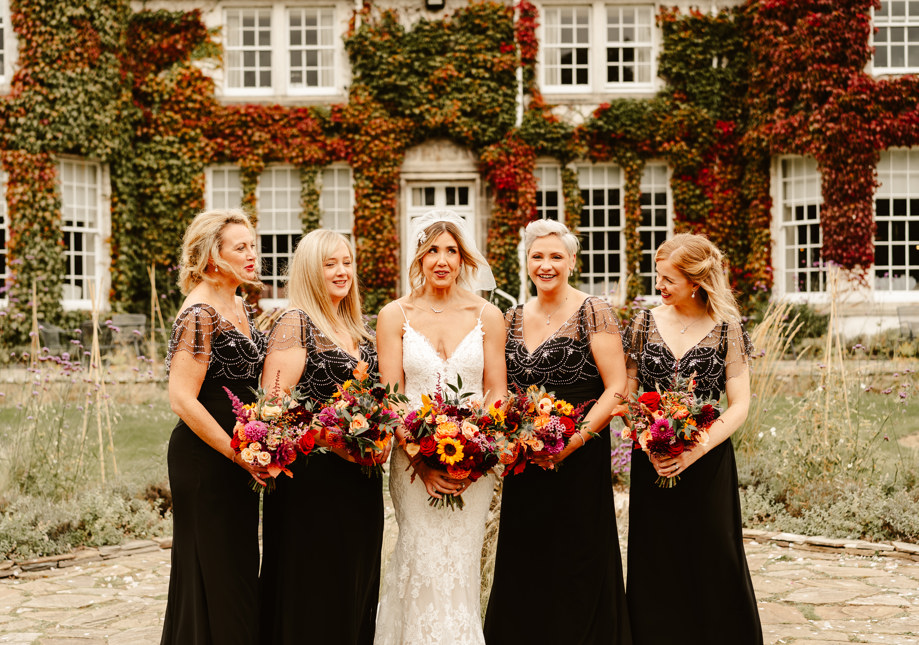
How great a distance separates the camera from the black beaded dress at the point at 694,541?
4023mm

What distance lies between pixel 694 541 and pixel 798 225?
1340cm

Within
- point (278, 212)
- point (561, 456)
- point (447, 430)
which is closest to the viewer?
point (447, 430)

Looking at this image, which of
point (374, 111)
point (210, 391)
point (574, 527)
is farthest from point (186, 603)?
point (374, 111)

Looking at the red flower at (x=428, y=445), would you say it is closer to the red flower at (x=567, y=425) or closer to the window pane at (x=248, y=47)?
the red flower at (x=567, y=425)

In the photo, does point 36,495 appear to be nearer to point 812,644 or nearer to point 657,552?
point 657,552

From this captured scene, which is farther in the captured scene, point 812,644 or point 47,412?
point 47,412

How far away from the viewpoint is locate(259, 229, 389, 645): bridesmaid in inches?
151

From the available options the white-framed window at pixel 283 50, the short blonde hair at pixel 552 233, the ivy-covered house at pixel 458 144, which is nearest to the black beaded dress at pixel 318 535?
the short blonde hair at pixel 552 233

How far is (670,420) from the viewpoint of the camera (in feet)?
12.3

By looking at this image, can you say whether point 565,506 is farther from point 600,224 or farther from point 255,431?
point 600,224

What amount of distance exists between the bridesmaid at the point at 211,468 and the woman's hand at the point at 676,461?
160 centimetres

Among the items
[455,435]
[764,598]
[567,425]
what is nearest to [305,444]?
[455,435]

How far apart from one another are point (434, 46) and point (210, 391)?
13.4 m

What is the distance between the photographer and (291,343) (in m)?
3.87
